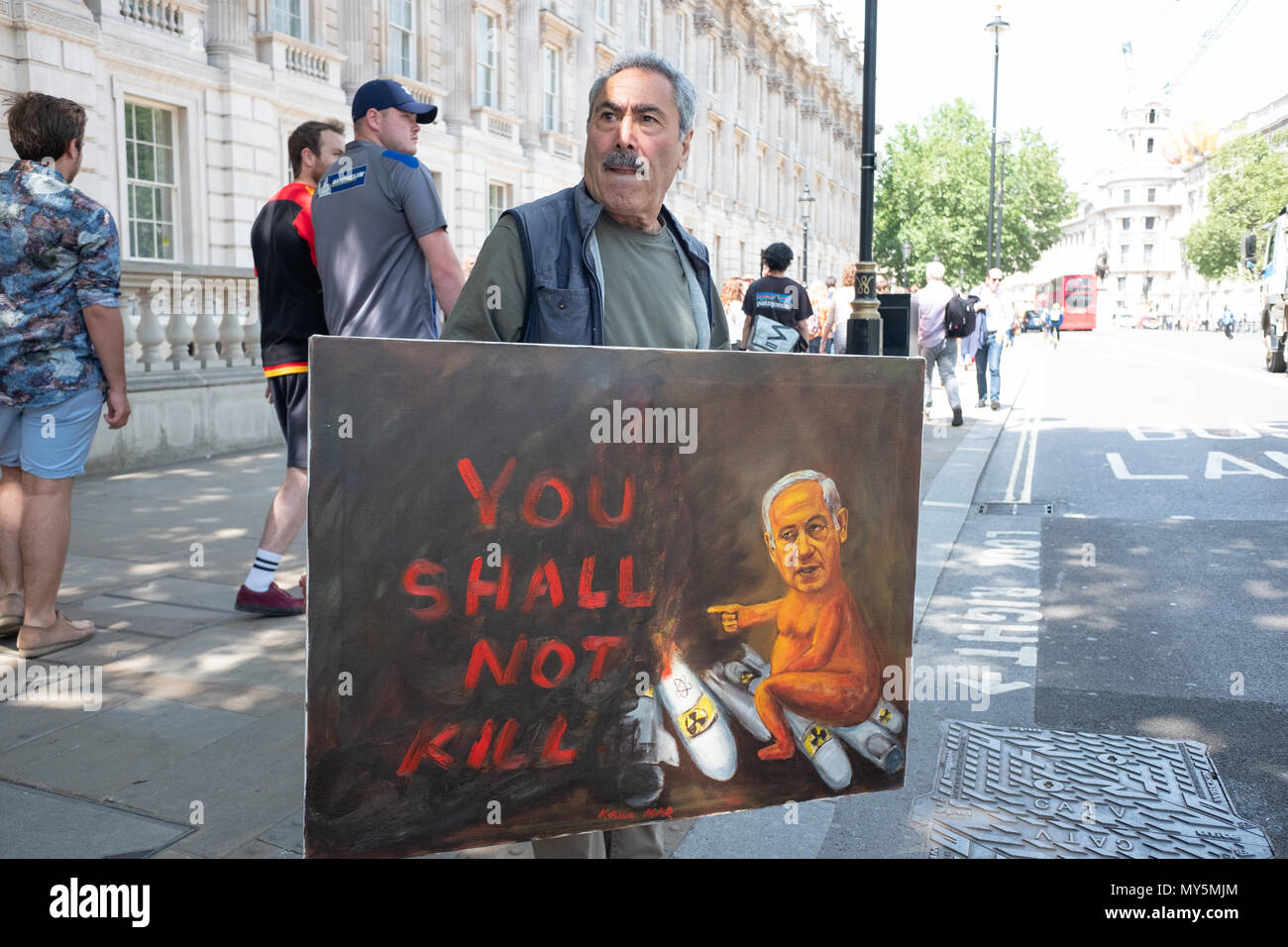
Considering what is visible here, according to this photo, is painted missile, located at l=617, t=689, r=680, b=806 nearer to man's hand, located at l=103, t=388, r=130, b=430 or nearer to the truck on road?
man's hand, located at l=103, t=388, r=130, b=430

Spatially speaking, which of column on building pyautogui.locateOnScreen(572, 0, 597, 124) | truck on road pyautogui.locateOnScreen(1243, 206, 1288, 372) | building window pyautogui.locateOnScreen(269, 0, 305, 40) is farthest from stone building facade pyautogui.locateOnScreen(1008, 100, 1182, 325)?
building window pyautogui.locateOnScreen(269, 0, 305, 40)

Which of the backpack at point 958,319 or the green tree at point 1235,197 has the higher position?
the green tree at point 1235,197

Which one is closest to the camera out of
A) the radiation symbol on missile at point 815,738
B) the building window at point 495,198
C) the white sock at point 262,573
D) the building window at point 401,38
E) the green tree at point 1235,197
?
the radiation symbol on missile at point 815,738

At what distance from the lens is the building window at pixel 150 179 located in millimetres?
14656

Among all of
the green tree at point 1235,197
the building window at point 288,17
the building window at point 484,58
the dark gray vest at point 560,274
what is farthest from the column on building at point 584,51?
the green tree at point 1235,197

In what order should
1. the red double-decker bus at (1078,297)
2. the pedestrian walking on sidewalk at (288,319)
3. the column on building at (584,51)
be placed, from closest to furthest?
the pedestrian walking on sidewalk at (288,319) < the column on building at (584,51) < the red double-decker bus at (1078,297)

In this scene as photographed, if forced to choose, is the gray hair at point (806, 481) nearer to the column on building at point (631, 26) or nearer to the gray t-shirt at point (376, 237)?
the gray t-shirt at point (376, 237)

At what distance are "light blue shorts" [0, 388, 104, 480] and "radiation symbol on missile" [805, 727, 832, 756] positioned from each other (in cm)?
345

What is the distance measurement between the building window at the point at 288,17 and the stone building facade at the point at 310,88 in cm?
4

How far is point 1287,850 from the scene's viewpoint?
3008mm

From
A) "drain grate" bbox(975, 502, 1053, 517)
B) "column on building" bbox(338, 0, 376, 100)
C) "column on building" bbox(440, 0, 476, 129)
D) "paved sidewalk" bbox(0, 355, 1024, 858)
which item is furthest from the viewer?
"column on building" bbox(440, 0, 476, 129)

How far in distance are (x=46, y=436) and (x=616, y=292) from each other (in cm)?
308

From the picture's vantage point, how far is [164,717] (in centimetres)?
383

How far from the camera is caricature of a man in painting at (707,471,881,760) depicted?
201cm
